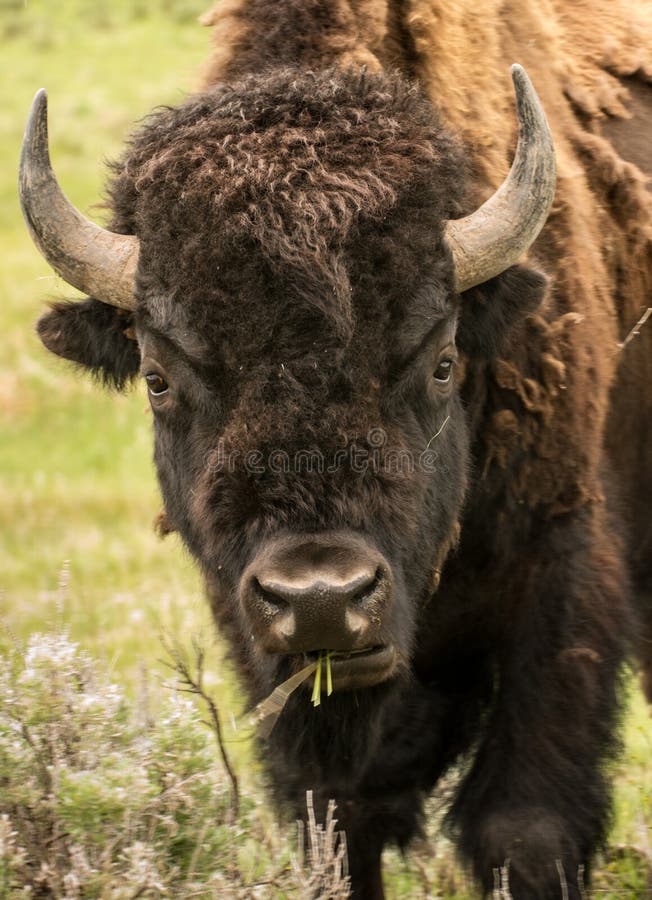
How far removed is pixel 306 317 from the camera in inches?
159

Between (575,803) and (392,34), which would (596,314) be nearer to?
(392,34)

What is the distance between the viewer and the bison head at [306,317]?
391 cm

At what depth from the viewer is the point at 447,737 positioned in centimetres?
532

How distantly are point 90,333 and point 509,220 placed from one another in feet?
4.56

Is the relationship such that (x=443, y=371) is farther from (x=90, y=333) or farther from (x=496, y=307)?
(x=90, y=333)

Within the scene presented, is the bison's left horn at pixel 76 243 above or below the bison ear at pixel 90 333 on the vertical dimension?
above

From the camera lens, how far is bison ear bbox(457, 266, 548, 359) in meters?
4.62

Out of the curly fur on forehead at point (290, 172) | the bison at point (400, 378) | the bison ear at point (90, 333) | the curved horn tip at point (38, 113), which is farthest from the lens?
the bison ear at point (90, 333)

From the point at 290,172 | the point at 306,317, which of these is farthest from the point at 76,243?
the point at 306,317

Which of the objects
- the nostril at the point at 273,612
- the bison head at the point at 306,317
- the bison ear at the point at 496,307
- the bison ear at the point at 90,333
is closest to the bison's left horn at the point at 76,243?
the bison head at the point at 306,317

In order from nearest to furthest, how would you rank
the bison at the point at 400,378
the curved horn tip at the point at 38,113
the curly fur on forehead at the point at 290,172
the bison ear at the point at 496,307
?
the bison at the point at 400,378 → the curly fur on forehead at the point at 290,172 → the curved horn tip at the point at 38,113 → the bison ear at the point at 496,307

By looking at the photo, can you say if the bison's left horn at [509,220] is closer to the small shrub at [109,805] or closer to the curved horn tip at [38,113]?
the curved horn tip at [38,113]

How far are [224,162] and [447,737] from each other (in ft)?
7.35

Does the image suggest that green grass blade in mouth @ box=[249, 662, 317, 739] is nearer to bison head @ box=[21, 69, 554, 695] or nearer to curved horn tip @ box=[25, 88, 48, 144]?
bison head @ box=[21, 69, 554, 695]
